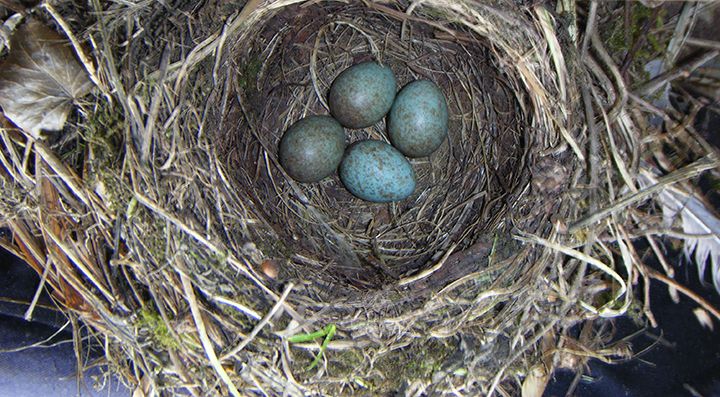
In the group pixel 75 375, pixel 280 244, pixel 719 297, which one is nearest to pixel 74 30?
pixel 280 244

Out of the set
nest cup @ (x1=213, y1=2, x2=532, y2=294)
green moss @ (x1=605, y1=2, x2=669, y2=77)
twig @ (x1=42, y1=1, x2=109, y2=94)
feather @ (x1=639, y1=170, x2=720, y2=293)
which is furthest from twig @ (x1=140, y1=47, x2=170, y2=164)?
feather @ (x1=639, y1=170, x2=720, y2=293)

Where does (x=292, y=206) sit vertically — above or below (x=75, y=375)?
above

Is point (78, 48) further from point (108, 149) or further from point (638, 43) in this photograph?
point (638, 43)

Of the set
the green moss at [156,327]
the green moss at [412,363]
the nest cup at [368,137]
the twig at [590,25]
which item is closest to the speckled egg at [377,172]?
the nest cup at [368,137]

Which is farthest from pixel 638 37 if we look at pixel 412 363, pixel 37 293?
pixel 37 293

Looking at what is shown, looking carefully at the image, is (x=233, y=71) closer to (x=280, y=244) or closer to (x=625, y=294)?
(x=280, y=244)

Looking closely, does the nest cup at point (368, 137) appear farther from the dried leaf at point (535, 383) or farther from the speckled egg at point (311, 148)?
the dried leaf at point (535, 383)

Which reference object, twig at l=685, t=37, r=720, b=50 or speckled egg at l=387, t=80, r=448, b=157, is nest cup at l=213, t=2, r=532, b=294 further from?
twig at l=685, t=37, r=720, b=50
